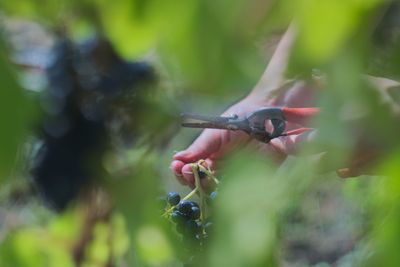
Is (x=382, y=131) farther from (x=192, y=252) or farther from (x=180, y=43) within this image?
(x=192, y=252)

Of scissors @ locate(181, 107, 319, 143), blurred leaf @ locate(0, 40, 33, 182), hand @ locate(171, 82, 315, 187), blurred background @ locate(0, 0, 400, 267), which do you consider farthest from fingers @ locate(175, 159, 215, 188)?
blurred leaf @ locate(0, 40, 33, 182)

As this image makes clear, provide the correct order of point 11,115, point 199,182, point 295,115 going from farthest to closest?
1. point 199,182
2. point 295,115
3. point 11,115

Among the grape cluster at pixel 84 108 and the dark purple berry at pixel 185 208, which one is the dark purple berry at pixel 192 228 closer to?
the dark purple berry at pixel 185 208

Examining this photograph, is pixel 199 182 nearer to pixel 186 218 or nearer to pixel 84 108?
pixel 186 218

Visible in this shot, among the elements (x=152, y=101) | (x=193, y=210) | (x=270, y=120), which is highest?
(x=152, y=101)

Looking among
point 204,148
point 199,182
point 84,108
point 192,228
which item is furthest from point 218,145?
point 84,108

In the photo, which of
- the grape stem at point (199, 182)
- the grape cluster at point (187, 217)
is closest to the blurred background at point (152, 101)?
the grape cluster at point (187, 217)

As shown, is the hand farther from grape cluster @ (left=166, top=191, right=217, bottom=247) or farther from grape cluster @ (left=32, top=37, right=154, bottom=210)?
grape cluster @ (left=32, top=37, right=154, bottom=210)

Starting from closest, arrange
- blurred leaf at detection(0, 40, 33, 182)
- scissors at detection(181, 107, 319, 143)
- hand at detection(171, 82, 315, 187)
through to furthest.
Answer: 1. blurred leaf at detection(0, 40, 33, 182)
2. scissors at detection(181, 107, 319, 143)
3. hand at detection(171, 82, 315, 187)

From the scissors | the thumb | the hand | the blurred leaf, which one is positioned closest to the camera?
the blurred leaf
